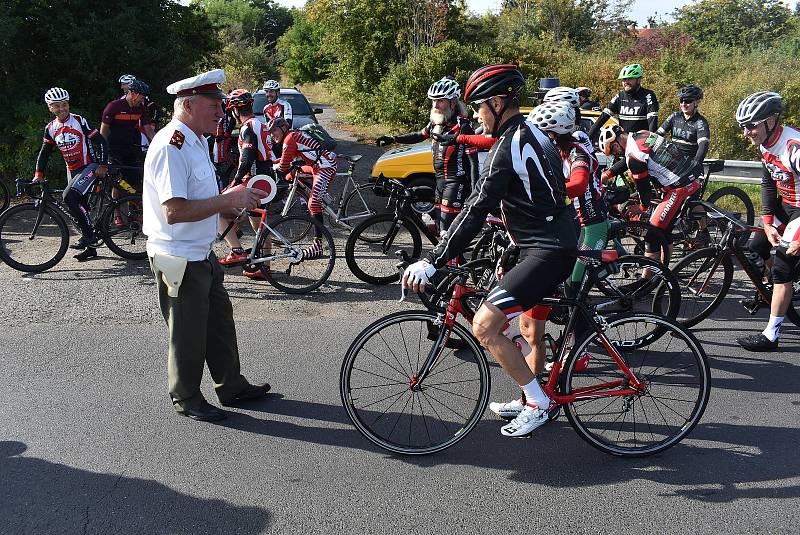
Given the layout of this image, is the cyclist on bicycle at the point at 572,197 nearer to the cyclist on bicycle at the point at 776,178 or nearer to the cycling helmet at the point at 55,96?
the cyclist on bicycle at the point at 776,178

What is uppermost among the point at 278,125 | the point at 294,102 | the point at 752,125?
the point at 752,125

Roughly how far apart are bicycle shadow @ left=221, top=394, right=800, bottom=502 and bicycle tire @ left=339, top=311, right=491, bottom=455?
126mm

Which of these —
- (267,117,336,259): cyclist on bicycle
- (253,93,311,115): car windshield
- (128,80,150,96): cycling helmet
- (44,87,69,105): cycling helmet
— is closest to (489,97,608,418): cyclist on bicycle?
(267,117,336,259): cyclist on bicycle

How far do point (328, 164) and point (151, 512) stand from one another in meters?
5.36

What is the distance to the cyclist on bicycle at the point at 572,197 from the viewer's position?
15.4 feet

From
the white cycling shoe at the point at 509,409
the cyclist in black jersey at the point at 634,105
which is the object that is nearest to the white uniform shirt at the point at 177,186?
the white cycling shoe at the point at 509,409

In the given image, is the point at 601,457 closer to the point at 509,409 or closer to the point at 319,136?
the point at 509,409

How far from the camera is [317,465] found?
4.10 m

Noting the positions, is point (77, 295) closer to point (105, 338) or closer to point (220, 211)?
point (105, 338)

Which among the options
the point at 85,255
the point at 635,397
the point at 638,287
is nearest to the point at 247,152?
the point at 85,255

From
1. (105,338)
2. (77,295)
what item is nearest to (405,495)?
(105,338)

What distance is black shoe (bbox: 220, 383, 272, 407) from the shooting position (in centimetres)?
482

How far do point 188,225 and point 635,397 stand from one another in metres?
2.94

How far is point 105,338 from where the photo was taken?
6008 millimetres
